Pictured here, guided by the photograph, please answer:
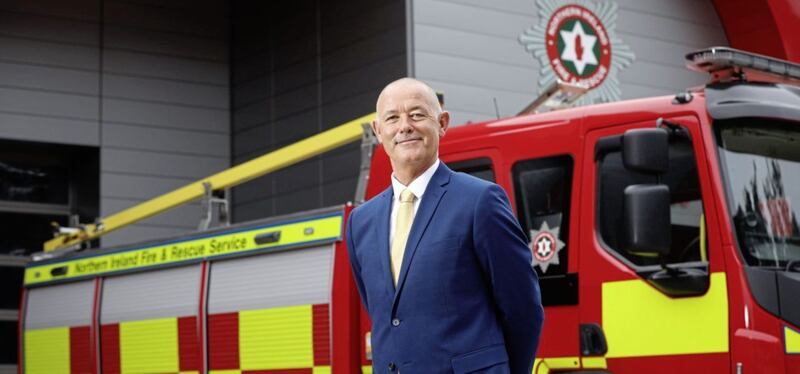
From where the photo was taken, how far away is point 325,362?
6.21 meters

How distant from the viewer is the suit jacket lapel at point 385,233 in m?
3.10

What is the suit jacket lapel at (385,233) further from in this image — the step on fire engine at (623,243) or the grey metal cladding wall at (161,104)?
the grey metal cladding wall at (161,104)

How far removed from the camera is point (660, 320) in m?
5.11

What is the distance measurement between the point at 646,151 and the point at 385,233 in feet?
6.77

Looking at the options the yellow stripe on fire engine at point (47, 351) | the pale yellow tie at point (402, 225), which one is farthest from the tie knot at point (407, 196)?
the yellow stripe on fire engine at point (47, 351)

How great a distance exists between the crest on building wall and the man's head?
1024 centimetres

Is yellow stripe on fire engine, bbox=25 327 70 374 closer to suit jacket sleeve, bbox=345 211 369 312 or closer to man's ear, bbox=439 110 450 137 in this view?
suit jacket sleeve, bbox=345 211 369 312

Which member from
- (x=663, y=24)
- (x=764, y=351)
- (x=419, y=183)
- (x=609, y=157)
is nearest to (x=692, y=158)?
(x=609, y=157)

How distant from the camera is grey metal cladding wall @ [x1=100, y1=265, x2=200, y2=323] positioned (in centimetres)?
727

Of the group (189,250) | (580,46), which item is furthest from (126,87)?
(189,250)

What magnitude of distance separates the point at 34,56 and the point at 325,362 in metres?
8.36

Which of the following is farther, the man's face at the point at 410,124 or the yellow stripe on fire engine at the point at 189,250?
the yellow stripe on fire engine at the point at 189,250

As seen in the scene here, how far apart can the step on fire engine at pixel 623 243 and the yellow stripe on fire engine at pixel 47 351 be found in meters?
1.81

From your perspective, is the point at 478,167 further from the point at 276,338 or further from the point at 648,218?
the point at 276,338
